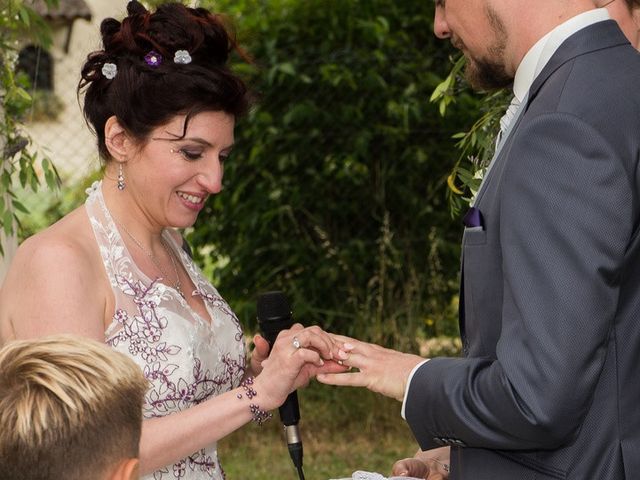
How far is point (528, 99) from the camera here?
7.54 feet

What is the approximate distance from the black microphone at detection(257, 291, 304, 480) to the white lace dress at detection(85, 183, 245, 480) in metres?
0.21

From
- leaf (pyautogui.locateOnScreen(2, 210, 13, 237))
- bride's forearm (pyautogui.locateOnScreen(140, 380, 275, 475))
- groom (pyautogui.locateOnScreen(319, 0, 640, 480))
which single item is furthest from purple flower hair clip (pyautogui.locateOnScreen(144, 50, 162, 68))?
leaf (pyautogui.locateOnScreen(2, 210, 13, 237))

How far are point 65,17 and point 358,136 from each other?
12385mm

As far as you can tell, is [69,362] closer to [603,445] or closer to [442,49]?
[603,445]

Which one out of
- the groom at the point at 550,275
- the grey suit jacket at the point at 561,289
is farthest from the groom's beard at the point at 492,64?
the grey suit jacket at the point at 561,289

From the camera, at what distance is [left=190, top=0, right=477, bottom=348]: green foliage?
8023 millimetres

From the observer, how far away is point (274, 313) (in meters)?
3.15

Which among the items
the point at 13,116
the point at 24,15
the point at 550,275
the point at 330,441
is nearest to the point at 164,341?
the point at 550,275

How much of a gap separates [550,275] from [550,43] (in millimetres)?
534

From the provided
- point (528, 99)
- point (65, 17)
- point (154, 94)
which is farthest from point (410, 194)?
point (65, 17)

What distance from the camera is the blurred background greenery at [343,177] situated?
8000 millimetres

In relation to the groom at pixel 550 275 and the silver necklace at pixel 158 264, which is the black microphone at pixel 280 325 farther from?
the groom at pixel 550 275

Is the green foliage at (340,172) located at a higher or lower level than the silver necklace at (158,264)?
lower

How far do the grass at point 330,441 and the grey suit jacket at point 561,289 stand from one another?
4.59 meters
